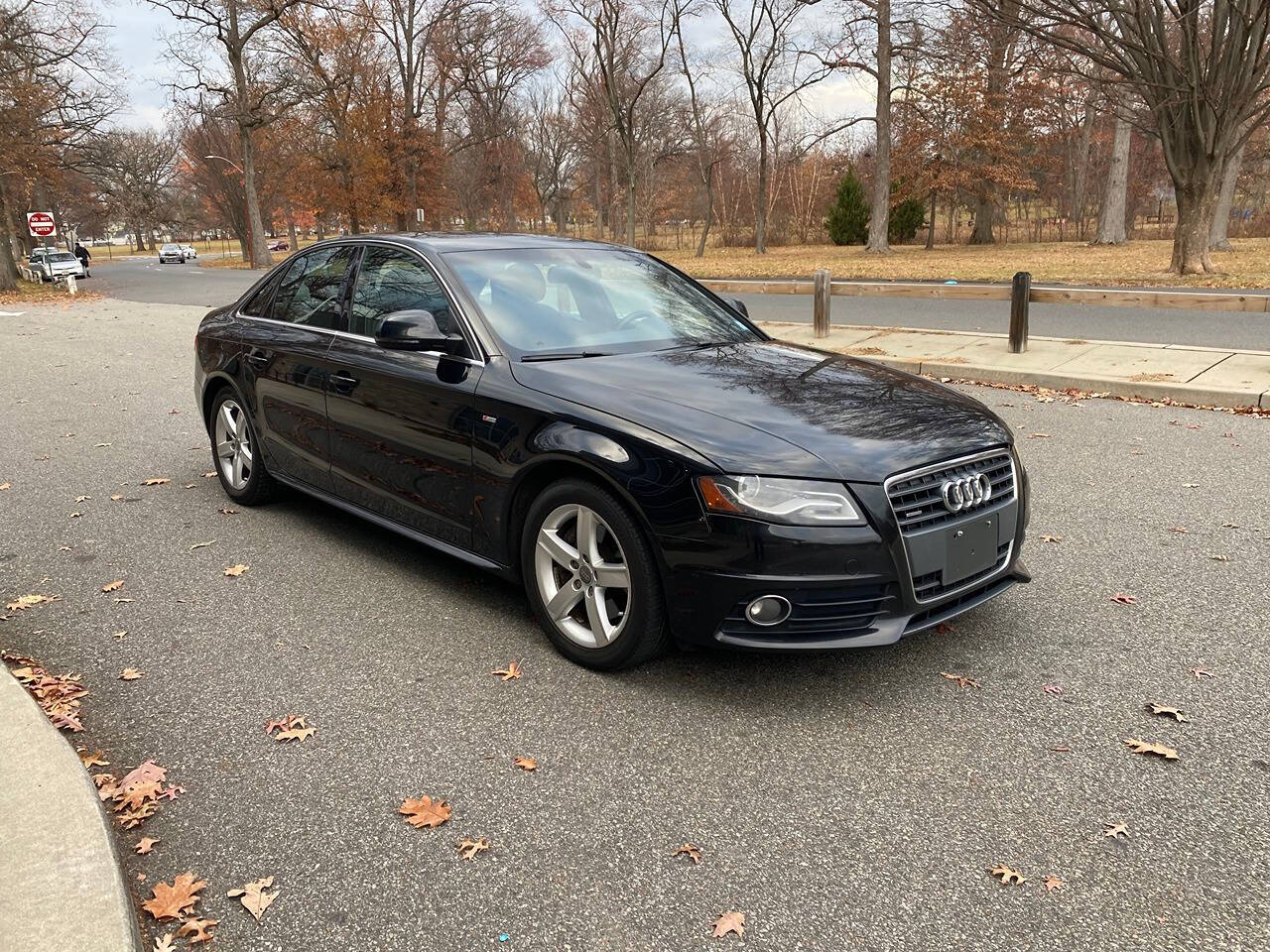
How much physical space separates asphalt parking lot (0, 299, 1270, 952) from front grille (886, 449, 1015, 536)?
68 cm

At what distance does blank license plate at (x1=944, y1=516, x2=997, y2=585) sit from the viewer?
135 inches

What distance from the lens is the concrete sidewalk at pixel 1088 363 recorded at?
8867mm

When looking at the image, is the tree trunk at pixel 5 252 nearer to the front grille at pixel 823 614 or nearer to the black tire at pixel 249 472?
the black tire at pixel 249 472

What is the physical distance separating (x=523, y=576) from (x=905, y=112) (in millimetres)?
44880

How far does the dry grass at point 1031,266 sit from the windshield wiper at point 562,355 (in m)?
17.8

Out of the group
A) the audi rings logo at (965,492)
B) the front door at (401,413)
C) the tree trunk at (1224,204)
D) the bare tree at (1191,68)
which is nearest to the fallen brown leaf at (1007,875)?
the audi rings logo at (965,492)

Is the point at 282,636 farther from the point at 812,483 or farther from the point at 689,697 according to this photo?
the point at 812,483

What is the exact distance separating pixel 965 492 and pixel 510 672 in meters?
1.85

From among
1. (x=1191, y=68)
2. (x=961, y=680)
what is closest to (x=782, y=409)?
(x=961, y=680)

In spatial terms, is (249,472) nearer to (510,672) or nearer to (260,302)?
(260,302)

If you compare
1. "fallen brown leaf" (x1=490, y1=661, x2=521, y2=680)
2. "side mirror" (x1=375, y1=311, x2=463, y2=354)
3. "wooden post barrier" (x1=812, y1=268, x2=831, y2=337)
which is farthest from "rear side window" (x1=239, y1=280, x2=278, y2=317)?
"wooden post barrier" (x1=812, y1=268, x2=831, y2=337)

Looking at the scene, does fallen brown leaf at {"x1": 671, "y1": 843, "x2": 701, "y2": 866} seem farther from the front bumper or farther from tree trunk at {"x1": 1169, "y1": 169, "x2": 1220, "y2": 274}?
tree trunk at {"x1": 1169, "y1": 169, "x2": 1220, "y2": 274}

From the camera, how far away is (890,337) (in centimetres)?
1263

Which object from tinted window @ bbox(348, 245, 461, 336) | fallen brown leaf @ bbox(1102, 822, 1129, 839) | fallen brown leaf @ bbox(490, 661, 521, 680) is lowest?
fallen brown leaf @ bbox(1102, 822, 1129, 839)
